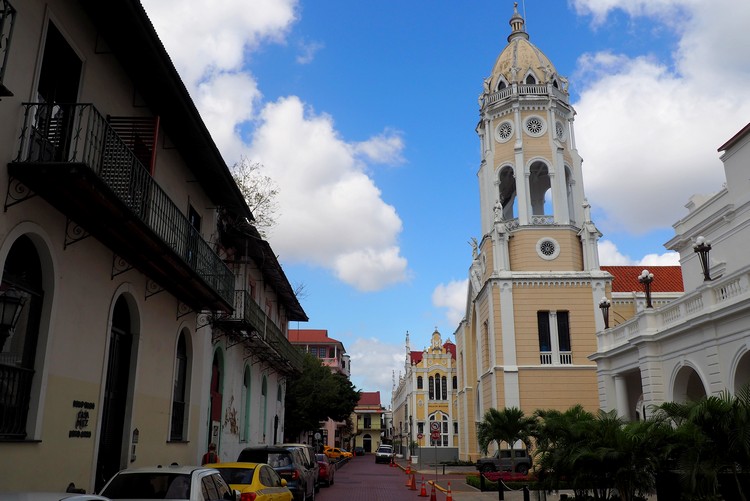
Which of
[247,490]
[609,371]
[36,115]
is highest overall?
[36,115]

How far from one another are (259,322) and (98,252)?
11140mm

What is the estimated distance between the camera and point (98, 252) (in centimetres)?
1088

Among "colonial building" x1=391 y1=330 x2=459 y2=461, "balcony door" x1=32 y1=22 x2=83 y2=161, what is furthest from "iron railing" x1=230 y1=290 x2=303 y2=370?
"colonial building" x1=391 y1=330 x2=459 y2=461

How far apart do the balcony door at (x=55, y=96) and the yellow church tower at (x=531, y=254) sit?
3527 cm

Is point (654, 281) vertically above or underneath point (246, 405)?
above

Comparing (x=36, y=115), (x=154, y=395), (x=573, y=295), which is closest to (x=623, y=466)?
(x=154, y=395)

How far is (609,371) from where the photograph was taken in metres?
26.8

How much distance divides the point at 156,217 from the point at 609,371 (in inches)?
830

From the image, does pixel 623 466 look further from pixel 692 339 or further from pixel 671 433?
pixel 692 339

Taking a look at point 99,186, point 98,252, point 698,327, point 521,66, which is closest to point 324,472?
point 698,327

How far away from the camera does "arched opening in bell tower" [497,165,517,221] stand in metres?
47.6

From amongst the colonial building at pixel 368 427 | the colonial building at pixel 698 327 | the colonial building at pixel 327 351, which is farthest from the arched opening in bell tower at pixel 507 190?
the colonial building at pixel 368 427

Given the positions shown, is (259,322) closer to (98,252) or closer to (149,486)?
(98,252)

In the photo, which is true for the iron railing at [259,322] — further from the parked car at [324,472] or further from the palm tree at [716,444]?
the palm tree at [716,444]
